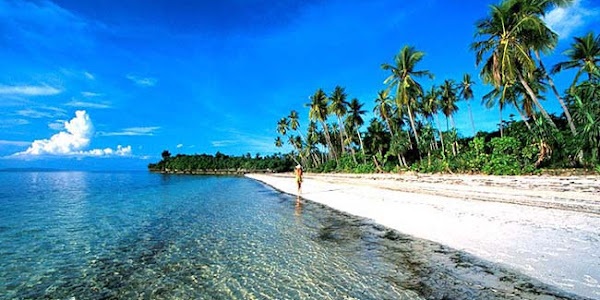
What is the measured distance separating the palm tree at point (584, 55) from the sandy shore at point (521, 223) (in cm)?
1597

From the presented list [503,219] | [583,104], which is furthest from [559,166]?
[503,219]

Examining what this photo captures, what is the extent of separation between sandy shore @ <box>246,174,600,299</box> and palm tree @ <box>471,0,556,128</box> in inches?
378

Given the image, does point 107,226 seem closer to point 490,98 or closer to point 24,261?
Answer: point 24,261

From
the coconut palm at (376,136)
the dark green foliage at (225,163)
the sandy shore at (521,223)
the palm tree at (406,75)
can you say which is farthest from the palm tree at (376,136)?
the dark green foliage at (225,163)

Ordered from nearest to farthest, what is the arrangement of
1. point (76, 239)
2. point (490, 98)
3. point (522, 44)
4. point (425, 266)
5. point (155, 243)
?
point (425, 266), point (155, 243), point (76, 239), point (522, 44), point (490, 98)

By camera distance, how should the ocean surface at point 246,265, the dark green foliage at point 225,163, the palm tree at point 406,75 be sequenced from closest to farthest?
the ocean surface at point 246,265
the palm tree at point 406,75
the dark green foliage at point 225,163

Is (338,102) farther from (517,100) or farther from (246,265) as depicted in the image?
(246,265)

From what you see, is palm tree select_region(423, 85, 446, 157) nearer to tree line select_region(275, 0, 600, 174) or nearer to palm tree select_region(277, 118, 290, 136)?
tree line select_region(275, 0, 600, 174)

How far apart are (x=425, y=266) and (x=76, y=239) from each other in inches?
345

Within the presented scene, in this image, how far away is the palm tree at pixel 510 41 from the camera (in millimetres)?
17328

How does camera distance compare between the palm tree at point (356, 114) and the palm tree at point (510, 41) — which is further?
the palm tree at point (356, 114)

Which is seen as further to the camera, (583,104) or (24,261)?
(583,104)

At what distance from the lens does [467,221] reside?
7.72 metres

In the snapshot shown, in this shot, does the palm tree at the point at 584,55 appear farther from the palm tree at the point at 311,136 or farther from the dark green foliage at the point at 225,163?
the dark green foliage at the point at 225,163
